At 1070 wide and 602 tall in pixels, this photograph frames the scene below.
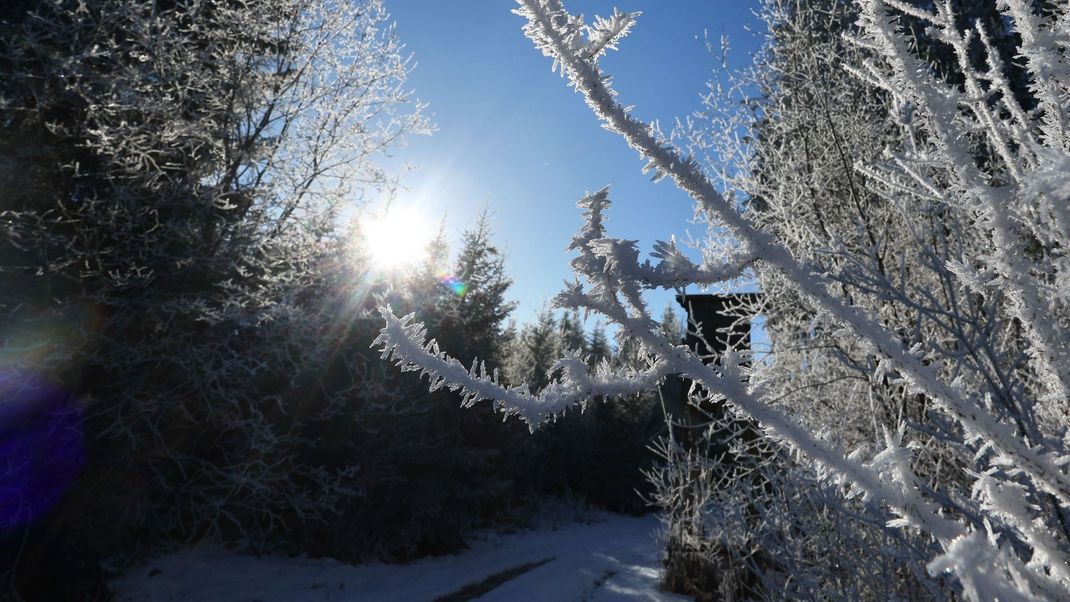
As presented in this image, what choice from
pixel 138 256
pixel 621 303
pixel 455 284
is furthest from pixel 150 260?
pixel 455 284

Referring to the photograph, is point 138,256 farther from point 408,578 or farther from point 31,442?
point 408,578

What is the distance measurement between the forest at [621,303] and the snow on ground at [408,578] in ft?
1.03

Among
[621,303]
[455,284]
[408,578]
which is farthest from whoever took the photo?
[455,284]

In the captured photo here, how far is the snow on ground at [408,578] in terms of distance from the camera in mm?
8789

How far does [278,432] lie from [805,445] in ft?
30.4

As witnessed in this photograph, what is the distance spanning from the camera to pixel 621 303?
0.98 meters

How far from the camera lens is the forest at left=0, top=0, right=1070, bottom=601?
0.97 m

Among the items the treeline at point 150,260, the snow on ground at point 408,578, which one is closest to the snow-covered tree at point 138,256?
the treeline at point 150,260

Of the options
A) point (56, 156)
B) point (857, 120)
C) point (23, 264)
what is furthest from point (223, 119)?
point (857, 120)

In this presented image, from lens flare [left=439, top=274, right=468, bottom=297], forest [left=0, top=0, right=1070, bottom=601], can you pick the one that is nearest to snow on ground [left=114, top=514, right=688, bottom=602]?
forest [left=0, top=0, right=1070, bottom=601]

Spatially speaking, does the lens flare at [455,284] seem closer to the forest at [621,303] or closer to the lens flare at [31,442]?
the forest at [621,303]

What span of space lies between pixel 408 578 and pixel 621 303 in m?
11.6

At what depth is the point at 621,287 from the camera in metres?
0.96

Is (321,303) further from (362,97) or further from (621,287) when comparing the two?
(621,287)
